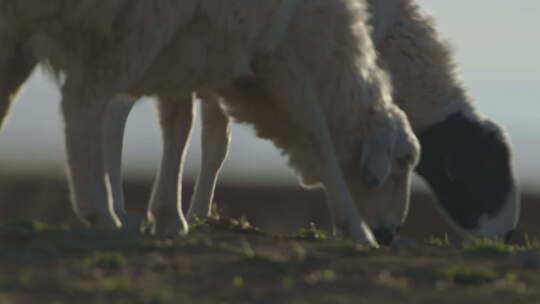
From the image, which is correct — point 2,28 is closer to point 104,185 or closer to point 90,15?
point 90,15

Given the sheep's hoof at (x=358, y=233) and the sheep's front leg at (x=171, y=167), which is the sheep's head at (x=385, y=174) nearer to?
the sheep's hoof at (x=358, y=233)

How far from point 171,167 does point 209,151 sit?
1.53 meters

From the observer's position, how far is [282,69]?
7195 mm

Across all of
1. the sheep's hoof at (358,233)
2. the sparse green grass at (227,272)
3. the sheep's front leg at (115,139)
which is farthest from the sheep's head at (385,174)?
the sheep's front leg at (115,139)

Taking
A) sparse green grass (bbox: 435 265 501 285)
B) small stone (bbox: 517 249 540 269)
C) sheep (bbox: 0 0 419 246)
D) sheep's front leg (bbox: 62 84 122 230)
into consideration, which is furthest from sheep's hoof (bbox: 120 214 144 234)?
small stone (bbox: 517 249 540 269)

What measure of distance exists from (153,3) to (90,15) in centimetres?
34

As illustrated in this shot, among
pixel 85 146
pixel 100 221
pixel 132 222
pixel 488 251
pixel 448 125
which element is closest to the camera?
pixel 85 146

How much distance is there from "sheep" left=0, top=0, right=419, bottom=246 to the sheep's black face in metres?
1.80

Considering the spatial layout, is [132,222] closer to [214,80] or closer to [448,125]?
[214,80]

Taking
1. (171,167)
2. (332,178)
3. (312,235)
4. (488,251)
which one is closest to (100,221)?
(171,167)

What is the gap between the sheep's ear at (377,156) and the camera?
8.02m

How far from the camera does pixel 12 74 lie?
680 cm

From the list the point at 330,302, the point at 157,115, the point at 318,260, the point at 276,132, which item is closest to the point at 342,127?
the point at 276,132

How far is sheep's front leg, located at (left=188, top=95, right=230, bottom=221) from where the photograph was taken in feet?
30.5
